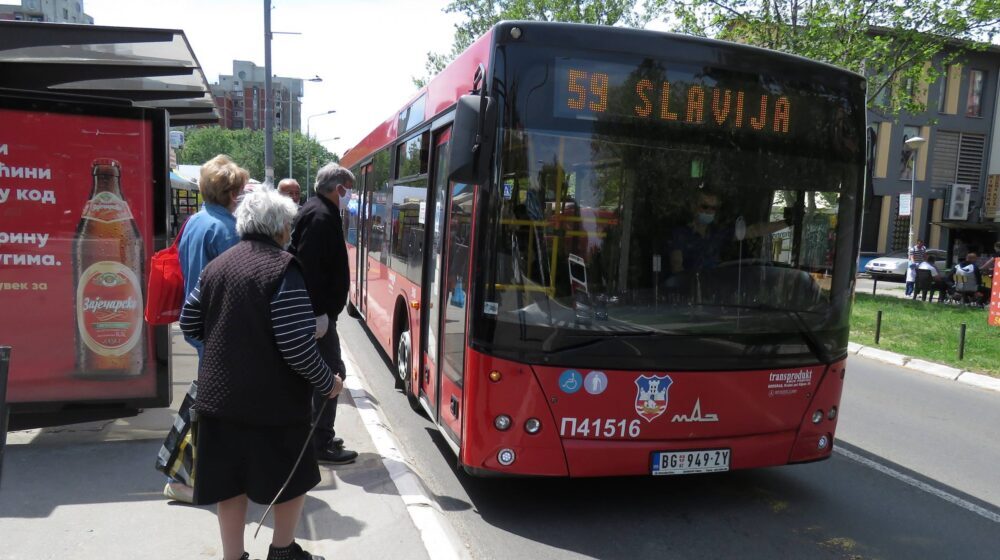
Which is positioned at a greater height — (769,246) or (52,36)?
(52,36)

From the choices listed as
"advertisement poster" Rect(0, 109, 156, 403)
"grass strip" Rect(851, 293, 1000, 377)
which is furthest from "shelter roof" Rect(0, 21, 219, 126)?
"grass strip" Rect(851, 293, 1000, 377)

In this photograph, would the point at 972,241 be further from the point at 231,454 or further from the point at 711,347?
the point at 231,454

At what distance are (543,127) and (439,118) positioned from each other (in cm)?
170

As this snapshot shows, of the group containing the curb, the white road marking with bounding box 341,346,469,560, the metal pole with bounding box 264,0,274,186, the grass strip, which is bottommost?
the curb

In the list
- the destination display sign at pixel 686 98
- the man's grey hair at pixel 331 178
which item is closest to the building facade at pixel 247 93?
the man's grey hair at pixel 331 178

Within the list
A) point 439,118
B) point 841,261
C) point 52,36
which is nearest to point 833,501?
point 841,261

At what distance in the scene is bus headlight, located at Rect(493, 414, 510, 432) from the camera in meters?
4.21

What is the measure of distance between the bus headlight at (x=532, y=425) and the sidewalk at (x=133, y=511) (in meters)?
0.85

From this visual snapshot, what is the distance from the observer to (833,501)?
5.07m

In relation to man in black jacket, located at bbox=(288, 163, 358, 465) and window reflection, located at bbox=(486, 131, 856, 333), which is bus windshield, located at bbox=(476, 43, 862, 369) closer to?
window reflection, located at bbox=(486, 131, 856, 333)

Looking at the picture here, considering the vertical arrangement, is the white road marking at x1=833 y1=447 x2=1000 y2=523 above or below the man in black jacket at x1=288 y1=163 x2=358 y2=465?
below

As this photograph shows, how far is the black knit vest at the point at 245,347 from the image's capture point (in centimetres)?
293

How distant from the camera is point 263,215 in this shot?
3061 mm

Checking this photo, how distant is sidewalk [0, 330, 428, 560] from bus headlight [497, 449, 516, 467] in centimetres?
63
